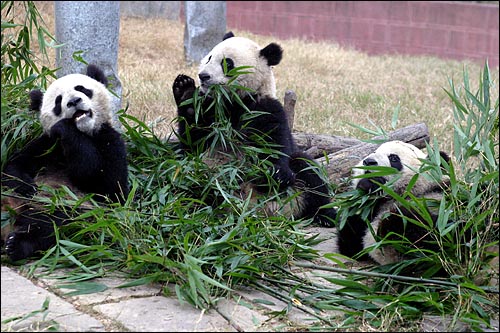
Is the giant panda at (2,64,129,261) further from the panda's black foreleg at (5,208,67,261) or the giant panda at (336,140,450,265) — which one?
the giant panda at (336,140,450,265)

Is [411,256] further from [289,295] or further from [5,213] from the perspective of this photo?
[5,213]

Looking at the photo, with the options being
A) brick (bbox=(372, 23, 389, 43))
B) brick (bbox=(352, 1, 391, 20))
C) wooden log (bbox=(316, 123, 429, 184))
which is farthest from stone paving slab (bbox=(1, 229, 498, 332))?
brick (bbox=(352, 1, 391, 20))

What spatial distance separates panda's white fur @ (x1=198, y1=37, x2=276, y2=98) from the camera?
5.13m

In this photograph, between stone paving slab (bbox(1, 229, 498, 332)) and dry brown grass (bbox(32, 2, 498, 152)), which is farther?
dry brown grass (bbox(32, 2, 498, 152))

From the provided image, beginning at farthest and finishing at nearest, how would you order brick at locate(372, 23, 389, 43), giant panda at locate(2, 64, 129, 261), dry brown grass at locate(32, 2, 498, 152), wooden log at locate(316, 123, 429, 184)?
brick at locate(372, 23, 389, 43) → dry brown grass at locate(32, 2, 498, 152) → wooden log at locate(316, 123, 429, 184) → giant panda at locate(2, 64, 129, 261)

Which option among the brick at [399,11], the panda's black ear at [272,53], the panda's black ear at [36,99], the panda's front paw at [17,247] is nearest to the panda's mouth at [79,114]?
the panda's black ear at [36,99]

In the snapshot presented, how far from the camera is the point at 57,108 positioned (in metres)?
4.27

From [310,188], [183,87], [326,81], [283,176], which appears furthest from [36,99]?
Answer: [326,81]

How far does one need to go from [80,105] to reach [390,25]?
11910mm

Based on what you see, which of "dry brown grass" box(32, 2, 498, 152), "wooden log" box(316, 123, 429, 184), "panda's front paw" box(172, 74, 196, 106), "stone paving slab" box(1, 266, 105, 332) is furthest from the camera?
"dry brown grass" box(32, 2, 498, 152)

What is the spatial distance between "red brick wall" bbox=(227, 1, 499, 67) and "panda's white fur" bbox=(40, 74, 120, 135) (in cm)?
1080

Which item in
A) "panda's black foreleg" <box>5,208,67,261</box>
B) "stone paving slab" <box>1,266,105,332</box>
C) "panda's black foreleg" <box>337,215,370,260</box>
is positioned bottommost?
"panda's black foreleg" <box>337,215,370,260</box>

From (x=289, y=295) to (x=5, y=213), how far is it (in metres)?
1.59

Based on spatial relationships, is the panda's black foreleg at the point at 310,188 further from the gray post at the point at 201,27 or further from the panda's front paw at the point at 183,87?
the gray post at the point at 201,27
